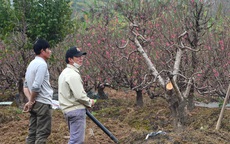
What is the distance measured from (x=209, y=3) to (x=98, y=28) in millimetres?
3230

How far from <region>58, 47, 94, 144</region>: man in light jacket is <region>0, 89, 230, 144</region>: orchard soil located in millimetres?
776

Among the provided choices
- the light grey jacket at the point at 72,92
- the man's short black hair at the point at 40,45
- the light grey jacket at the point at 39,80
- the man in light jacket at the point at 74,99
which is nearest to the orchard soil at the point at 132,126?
the man in light jacket at the point at 74,99

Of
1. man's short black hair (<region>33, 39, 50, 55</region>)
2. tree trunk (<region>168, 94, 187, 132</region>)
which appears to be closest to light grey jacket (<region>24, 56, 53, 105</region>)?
man's short black hair (<region>33, 39, 50, 55</region>)

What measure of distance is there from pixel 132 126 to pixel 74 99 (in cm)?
344

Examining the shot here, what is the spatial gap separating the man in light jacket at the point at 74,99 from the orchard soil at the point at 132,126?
0.78 meters

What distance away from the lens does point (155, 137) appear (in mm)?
4656

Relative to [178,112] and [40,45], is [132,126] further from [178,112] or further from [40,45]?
[40,45]

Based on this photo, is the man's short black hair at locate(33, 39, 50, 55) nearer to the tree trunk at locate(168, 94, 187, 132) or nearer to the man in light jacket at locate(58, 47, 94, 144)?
the man in light jacket at locate(58, 47, 94, 144)

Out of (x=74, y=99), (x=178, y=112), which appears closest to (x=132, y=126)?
(x=178, y=112)

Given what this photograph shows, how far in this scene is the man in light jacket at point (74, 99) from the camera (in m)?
4.31

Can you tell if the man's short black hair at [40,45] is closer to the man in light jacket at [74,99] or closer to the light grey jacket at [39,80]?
the light grey jacket at [39,80]

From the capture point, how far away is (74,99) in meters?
4.38

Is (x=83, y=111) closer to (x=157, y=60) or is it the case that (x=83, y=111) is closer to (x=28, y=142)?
(x=28, y=142)

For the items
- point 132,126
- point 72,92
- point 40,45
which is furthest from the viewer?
point 132,126
